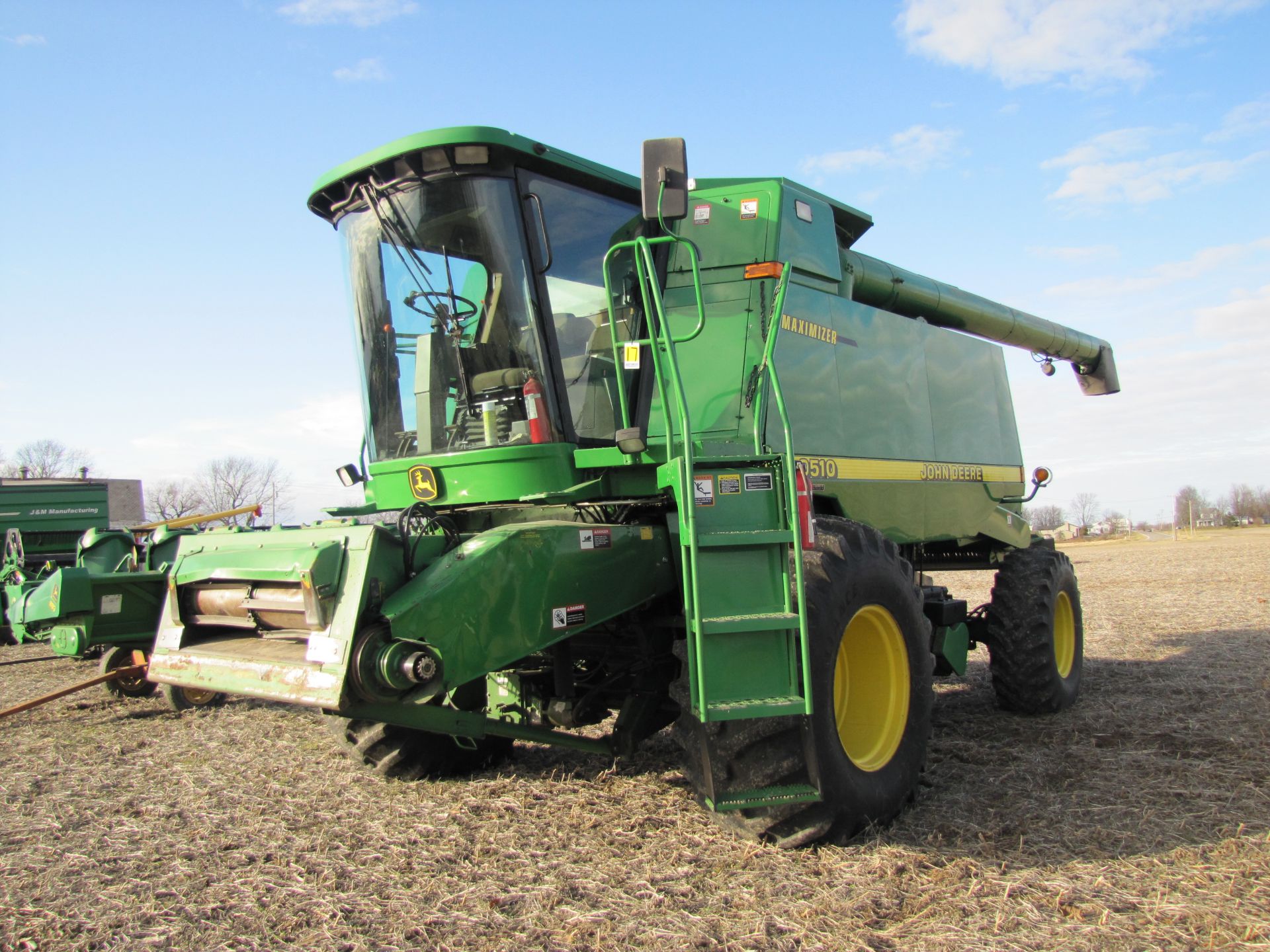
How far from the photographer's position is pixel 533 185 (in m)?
4.15

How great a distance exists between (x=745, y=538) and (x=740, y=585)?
7.1 inches

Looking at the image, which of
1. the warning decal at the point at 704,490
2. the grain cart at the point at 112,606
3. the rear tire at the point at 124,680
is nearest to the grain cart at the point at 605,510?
the warning decal at the point at 704,490

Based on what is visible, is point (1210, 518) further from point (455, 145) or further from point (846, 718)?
point (455, 145)

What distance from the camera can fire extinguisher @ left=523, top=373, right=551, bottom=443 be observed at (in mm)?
4023

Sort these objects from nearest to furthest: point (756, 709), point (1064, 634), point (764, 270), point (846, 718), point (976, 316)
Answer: point (756, 709), point (846, 718), point (764, 270), point (1064, 634), point (976, 316)

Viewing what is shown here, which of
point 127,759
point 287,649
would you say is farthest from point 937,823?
point 127,759

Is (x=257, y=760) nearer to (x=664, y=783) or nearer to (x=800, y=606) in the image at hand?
(x=664, y=783)

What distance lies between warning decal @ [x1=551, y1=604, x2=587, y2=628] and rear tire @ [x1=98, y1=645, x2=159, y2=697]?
5.21 metres

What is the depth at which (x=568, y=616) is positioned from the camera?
11.9 ft

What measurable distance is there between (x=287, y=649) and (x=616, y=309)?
86.7 inches

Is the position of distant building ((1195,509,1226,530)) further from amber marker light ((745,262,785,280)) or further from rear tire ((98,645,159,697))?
rear tire ((98,645,159,697))

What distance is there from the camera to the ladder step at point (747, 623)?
3.28 meters

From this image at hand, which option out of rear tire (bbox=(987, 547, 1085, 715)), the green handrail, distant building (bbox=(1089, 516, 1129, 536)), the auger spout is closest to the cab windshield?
the green handrail

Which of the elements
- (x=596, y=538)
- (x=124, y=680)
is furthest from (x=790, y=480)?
(x=124, y=680)
